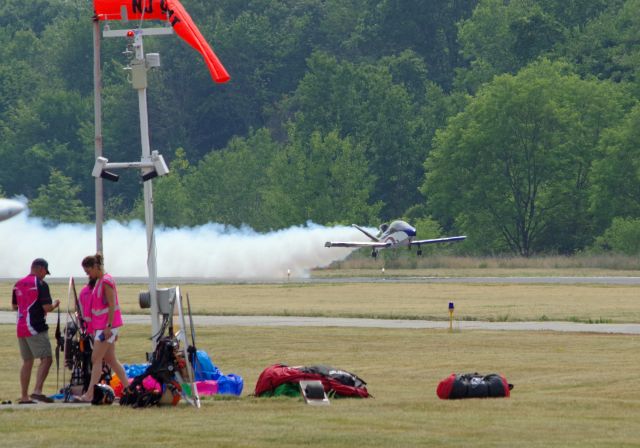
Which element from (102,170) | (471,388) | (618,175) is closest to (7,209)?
(102,170)

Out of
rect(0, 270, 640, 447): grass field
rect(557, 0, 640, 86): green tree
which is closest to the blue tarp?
rect(0, 270, 640, 447): grass field

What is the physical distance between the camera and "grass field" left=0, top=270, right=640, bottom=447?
1855 cm

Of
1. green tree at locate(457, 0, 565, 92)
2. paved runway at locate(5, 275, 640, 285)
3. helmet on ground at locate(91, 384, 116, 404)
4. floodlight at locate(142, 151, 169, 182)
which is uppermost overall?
green tree at locate(457, 0, 565, 92)

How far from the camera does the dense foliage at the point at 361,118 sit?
114 metres

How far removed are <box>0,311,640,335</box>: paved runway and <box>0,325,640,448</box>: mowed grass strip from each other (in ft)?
26.8

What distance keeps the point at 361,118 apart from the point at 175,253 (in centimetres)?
4961

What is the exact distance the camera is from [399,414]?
20562 mm

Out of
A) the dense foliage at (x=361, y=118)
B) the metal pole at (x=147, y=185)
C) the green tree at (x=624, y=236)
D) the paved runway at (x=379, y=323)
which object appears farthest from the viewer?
the dense foliage at (x=361, y=118)

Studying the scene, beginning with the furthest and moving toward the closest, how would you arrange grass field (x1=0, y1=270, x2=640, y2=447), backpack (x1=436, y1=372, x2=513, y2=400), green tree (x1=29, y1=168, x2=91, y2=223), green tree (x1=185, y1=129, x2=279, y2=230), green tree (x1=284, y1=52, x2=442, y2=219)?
1. green tree (x1=284, y1=52, x2=442, y2=219)
2. green tree (x1=29, y1=168, x2=91, y2=223)
3. green tree (x1=185, y1=129, x2=279, y2=230)
4. backpack (x1=436, y1=372, x2=513, y2=400)
5. grass field (x1=0, y1=270, x2=640, y2=447)

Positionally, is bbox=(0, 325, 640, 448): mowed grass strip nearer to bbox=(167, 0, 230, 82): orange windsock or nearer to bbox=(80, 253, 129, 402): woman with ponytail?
bbox=(80, 253, 129, 402): woman with ponytail

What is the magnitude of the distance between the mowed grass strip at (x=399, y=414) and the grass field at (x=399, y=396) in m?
0.02

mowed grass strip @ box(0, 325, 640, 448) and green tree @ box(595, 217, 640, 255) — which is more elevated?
green tree @ box(595, 217, 640, 255)

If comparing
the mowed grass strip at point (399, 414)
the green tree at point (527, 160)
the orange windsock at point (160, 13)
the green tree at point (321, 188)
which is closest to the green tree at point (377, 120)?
the green tree at point (321, 188)

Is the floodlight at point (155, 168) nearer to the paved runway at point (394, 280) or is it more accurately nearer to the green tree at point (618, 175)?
the paved runway at point (394, 280)
